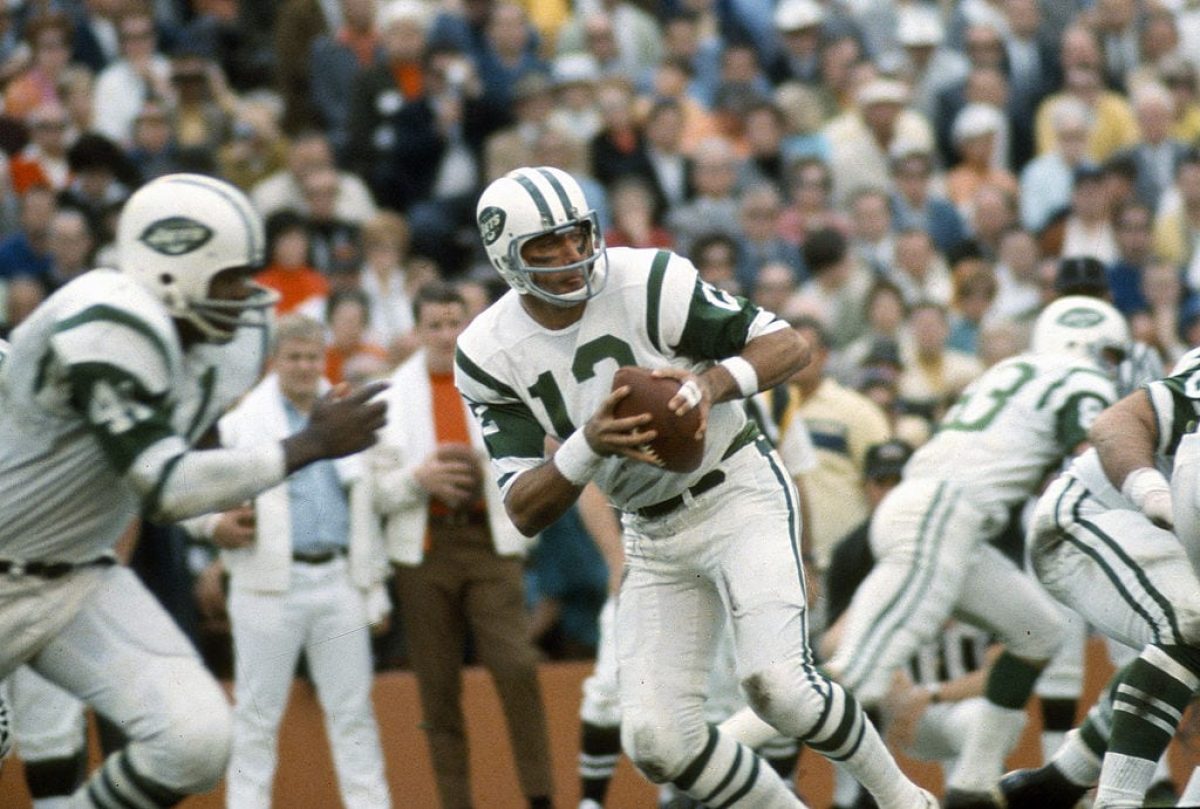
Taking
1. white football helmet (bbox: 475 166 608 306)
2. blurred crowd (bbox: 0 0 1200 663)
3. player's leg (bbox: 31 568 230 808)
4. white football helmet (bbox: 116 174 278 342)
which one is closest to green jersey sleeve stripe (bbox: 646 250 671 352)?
white football helmet (bbox: 475 166 608 306)

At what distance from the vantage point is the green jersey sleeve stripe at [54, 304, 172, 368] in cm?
514

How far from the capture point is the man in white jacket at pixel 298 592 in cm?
749

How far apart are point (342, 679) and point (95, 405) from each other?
8.71 ft

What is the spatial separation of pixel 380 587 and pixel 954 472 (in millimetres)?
2135

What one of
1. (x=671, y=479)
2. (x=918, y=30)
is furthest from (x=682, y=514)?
(x=918, y=30)

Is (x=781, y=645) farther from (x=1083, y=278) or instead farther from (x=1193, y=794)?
(x=1083, y=278)

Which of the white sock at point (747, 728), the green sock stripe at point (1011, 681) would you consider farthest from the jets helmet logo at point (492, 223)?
→ the green sock stripe at point (1011, 681)

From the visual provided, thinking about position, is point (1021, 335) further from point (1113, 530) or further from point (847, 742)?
point (847, 742)

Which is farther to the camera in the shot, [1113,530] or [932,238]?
[932,238]

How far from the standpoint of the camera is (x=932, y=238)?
11281 millimetres

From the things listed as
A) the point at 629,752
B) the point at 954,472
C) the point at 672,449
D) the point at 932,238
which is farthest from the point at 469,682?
the point at 932,238

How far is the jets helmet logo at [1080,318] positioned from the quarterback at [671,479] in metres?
2.02

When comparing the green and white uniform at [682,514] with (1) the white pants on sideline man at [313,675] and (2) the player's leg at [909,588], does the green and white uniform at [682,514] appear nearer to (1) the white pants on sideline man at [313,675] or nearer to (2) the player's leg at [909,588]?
(2) the player's leg at [909,588]

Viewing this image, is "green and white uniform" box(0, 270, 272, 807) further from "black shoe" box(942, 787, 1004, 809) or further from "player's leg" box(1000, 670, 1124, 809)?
"black shoe" box(942, 787, 1004, 809)
